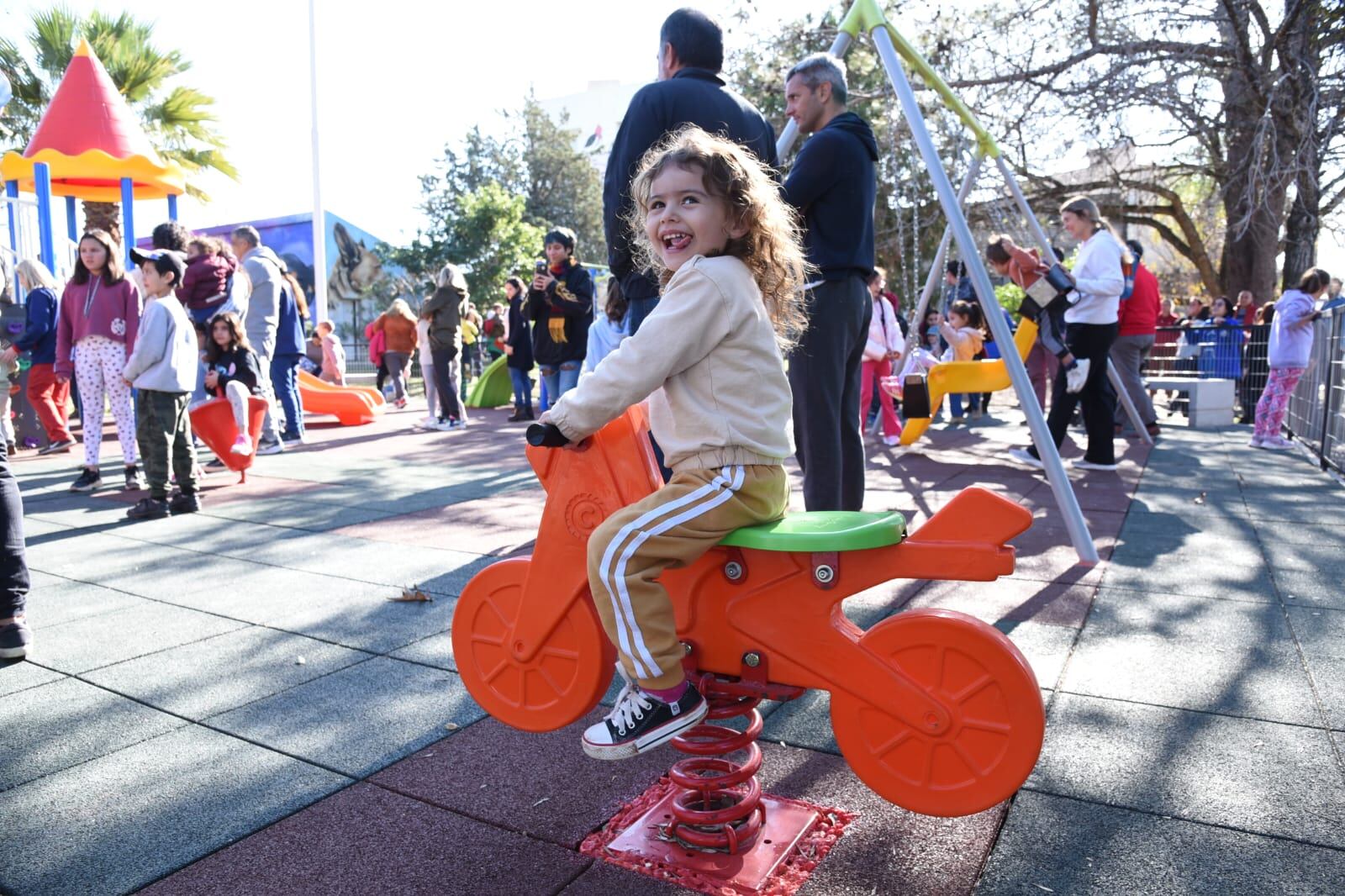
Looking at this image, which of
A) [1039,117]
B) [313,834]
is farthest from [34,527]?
[1039,117]

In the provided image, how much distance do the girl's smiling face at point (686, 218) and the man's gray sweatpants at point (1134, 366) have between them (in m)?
8.20

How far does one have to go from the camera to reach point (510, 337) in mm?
12328

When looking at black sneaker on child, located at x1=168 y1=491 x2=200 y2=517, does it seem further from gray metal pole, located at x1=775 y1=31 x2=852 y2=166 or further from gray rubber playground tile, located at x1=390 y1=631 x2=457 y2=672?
gray metal pole, located at x1=775 y1=31 x2=852 y2=166

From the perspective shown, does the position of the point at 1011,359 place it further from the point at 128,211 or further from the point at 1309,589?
the point at 128,211

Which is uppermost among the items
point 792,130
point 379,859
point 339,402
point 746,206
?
point 792,130

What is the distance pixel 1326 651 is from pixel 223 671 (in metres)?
4.04

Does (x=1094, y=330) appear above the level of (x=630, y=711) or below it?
above

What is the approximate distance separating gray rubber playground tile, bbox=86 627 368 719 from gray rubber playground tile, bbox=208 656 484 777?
0.33 feet

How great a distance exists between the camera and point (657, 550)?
196 cm

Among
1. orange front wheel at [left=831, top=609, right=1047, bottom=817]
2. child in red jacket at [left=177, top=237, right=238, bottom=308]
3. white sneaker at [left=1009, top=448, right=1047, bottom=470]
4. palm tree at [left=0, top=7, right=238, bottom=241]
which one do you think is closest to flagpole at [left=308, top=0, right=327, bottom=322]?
palm tree at [left=0, top=7, right=238, bottom=241]

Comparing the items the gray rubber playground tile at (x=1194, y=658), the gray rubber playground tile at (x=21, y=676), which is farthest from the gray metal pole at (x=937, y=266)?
the gray rubber playground tile at (x=21, y=676)

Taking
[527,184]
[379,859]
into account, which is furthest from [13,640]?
[527,184]

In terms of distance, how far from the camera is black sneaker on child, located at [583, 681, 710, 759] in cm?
198

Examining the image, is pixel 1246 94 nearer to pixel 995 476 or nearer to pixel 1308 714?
pixel 995 476
